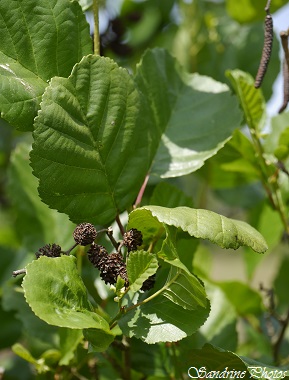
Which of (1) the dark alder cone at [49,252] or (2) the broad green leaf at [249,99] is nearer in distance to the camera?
(1) the dark alder cone at [49,252]

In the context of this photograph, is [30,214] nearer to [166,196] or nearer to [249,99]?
[166,196]

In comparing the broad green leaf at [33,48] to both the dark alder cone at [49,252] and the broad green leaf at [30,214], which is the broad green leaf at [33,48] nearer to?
the dark alder cone at [49,252]

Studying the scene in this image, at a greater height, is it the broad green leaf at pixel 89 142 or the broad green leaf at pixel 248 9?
the broad green leaf at pixel 89 142

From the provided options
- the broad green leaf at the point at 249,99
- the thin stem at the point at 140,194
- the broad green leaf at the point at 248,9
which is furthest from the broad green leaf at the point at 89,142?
the broad green leaf at the point at 248,9

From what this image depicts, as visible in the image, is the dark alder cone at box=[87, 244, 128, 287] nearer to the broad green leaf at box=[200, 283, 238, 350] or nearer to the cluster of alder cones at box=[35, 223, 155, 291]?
the cluster of alder cones at box=[35, 223, 155, 291]

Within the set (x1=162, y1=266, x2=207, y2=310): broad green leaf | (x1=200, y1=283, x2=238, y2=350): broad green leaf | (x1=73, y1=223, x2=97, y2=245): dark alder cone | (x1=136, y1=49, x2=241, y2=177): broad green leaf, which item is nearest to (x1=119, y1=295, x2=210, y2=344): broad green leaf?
(x1=162, y1=266, x2=207, y2=310): broad green leaf

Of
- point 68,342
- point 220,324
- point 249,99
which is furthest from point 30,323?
point 249,99

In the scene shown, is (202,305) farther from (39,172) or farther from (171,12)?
(171,12)
